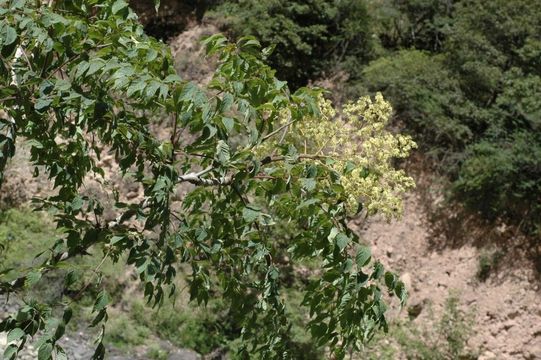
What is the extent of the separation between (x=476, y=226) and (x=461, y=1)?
4584mm

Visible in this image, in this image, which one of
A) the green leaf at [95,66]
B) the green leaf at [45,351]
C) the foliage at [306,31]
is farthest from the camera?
the foliage at [306,31]

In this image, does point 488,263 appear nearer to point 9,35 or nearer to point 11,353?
point 11,353

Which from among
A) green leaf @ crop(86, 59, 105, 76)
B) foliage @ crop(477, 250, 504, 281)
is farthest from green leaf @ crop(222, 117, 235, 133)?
foliage @ crop(477, 250, 504, 281)

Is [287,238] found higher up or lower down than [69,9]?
lower down

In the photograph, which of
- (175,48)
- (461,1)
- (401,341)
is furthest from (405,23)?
(401,341)

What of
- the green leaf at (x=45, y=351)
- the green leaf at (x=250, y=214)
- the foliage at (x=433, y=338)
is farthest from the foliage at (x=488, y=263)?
the green leaf at (x=45, y=351)

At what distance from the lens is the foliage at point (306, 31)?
12.3 meters

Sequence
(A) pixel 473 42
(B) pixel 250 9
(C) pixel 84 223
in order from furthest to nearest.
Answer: (B) pixel 250 9 → (A) pixel 473 42 → (C) pixel 84 223

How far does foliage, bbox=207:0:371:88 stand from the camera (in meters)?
12.3

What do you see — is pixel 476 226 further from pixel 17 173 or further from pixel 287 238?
pixel 17 173

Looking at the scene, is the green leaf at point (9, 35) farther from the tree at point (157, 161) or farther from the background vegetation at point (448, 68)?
the background vegetation at point (448, 68)

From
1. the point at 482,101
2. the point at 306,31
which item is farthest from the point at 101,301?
A: the point at 306,31

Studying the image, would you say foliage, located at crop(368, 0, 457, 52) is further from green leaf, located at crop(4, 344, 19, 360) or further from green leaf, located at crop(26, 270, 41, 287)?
green leaf, located at crop(4, 344, 19, 360)

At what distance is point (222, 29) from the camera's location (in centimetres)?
1341
